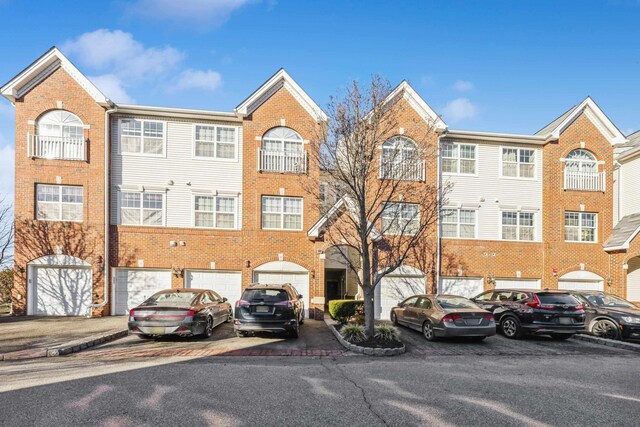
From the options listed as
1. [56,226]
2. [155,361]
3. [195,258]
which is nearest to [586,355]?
[155,361]

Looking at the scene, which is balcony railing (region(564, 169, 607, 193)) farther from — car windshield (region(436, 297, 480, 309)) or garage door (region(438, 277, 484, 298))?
car windshield (region(436, 297, 480, 309))

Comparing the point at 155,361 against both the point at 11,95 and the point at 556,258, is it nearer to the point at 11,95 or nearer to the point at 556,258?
the point at 11,95

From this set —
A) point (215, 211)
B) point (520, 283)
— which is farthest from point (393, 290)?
point (215, 211)

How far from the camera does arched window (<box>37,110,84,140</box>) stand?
49.8 feet

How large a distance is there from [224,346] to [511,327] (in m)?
8.62

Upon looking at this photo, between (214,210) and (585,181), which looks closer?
(214,210)

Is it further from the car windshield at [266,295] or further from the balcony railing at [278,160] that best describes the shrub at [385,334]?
the balcony railing at [278,160]

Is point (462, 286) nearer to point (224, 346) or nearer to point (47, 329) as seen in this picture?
point (224, 346)

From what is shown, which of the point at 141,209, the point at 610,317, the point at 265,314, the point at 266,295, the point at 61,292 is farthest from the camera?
the point at 141,209

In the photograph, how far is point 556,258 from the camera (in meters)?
17.3

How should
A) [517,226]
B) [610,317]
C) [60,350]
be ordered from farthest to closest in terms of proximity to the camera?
[517,226] < [610,317] < [60,350]

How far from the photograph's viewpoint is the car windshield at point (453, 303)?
430 inches

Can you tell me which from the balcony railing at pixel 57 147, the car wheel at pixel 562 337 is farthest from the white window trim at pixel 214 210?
the car wheel at pixel 562 337

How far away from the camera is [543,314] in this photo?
1104 centimetres
